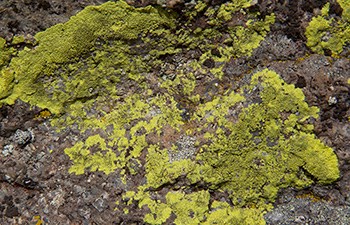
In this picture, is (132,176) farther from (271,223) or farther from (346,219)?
(346,219)

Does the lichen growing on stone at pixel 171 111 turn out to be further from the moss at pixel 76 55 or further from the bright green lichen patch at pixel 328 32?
the bright green lichen patch at pixel 328 32

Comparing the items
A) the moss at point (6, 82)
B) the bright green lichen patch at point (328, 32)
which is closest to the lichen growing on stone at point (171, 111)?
the moss at point (6, 82)

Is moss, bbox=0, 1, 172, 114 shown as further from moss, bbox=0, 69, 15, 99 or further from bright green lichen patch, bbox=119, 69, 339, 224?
bright green lichen patch, bbox=119, 69, 339, 224

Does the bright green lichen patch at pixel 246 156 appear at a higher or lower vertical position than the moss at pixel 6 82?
lower

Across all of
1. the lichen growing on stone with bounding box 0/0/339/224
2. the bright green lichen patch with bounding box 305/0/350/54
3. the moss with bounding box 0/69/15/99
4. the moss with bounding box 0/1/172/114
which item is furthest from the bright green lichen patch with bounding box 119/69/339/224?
the moss with bounding box 0/69/15/99

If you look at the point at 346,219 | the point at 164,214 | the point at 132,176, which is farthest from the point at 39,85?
the point at 346,219
